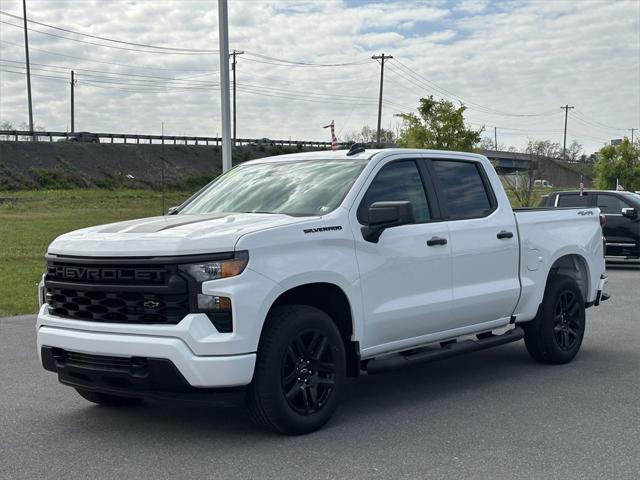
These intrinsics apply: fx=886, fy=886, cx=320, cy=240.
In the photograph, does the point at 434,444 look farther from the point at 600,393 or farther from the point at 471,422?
the point at 600,393

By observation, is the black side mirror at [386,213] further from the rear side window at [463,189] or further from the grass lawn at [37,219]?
the grass lawn at [37,219]

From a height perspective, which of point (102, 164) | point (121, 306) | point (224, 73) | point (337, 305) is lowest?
point (102, 164)

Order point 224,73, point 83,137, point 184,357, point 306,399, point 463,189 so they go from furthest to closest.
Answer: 1. point 83,137
2. point 224,73
3. point 463,189
4. point 306,399
5. point 184,357

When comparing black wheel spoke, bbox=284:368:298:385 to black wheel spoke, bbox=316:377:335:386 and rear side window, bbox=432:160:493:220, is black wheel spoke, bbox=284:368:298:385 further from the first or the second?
rear side window, bbox=432:160:493:220

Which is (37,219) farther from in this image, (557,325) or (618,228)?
(557,325)

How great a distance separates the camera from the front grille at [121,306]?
5.41 metres

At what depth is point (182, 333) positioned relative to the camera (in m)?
5.31

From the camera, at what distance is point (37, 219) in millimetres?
36625

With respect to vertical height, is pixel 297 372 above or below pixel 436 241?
below

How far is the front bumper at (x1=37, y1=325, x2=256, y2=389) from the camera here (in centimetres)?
529

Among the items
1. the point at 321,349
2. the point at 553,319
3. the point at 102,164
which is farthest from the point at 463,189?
the point at 102,164

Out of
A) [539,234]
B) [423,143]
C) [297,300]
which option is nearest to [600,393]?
[539,234]

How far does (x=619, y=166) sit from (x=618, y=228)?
34.5 metres

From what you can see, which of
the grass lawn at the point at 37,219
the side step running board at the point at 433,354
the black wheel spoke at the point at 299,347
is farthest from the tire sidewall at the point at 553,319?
the grass lawn at the point at 37,219
